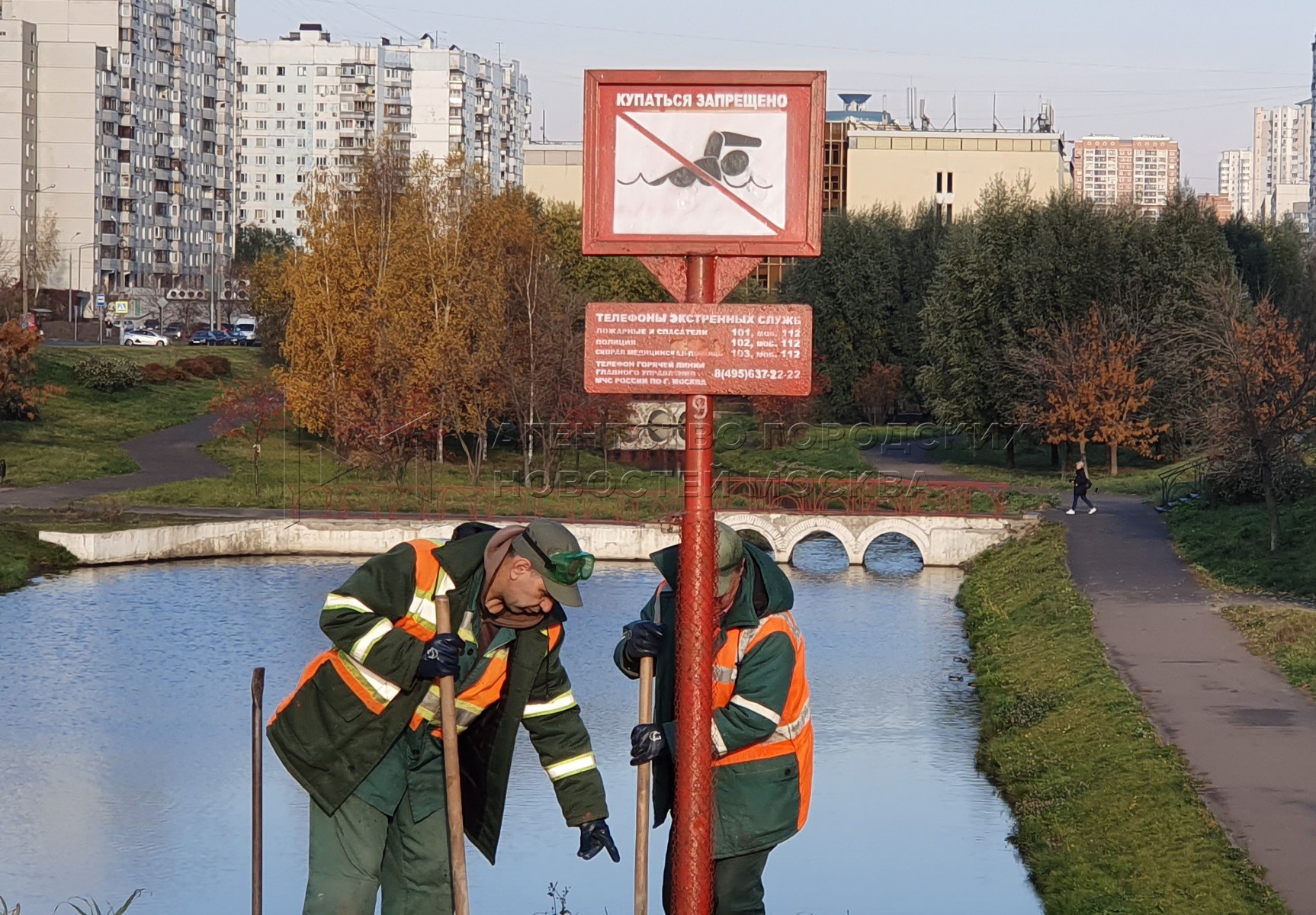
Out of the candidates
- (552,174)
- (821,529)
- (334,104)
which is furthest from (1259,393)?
(334,104)

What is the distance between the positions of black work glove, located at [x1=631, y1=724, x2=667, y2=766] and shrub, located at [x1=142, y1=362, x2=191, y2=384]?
50.6m

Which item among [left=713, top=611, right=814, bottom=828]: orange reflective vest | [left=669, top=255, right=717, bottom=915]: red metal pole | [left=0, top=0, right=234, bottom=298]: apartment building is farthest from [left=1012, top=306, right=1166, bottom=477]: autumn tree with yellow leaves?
[left=0, top=0, right=234, bottom=298]: apartment building

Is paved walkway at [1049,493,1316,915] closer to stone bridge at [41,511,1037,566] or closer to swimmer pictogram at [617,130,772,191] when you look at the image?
stone bridge at [41,511,1037,566]

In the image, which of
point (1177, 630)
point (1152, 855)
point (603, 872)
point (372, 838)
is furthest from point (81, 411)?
point (372, 838)

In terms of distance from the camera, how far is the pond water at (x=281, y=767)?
12641 millimetres

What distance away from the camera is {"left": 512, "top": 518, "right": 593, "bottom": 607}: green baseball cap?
5535 millimetres

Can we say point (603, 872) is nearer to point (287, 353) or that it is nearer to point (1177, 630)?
point (1177, 630)

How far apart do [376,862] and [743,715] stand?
140cm

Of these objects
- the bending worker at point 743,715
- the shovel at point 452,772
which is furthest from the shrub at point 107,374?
the shovel at point 452,772

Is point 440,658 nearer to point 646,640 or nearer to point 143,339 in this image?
point 646,640

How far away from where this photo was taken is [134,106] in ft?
308

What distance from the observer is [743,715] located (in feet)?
19.9

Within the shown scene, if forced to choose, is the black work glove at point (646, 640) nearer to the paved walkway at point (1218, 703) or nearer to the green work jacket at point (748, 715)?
the green work jacket at point (748, 715)

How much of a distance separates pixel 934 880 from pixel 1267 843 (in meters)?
2.77
